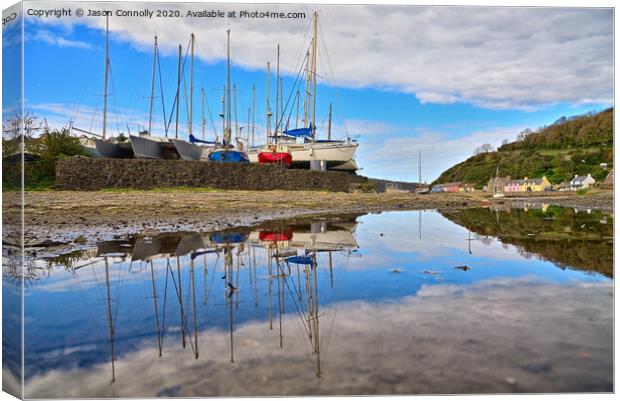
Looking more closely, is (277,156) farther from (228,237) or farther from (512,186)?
(228,237)

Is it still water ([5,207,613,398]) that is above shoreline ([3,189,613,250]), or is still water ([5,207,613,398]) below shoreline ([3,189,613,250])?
below

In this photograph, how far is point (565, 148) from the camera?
1174cm

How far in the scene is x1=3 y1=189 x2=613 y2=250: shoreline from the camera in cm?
1027

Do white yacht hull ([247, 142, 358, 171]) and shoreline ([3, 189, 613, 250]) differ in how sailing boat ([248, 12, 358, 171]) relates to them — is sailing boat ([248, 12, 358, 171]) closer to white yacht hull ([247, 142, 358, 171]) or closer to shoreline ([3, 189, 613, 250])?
white yacht hull ([247, 142, 358, 171])

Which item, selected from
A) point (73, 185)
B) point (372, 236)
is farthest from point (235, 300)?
point (73, 185)

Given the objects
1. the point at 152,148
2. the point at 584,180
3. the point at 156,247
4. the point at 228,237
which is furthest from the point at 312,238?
the point at 152,148

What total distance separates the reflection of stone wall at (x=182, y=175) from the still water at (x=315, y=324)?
18.5m

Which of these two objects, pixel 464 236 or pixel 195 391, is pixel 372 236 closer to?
pixel 464 236

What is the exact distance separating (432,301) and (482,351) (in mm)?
1493

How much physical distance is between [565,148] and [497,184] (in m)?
25.1

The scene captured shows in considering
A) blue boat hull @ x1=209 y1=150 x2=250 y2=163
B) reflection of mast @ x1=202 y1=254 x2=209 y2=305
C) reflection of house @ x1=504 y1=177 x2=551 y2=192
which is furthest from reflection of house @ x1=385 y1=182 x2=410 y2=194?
reflection of mast @ x1=202 y1=254 x2=209 y2=305

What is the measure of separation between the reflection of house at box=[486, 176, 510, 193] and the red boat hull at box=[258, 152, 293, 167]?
1425 centimetres

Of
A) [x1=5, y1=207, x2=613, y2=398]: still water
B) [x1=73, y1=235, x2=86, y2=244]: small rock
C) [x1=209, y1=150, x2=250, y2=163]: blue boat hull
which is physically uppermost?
[x1=209, y1=150, x2=250, y2=163]: blue boat hull

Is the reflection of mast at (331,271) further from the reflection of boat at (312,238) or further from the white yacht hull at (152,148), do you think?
the white yacht hull at (152,148)
